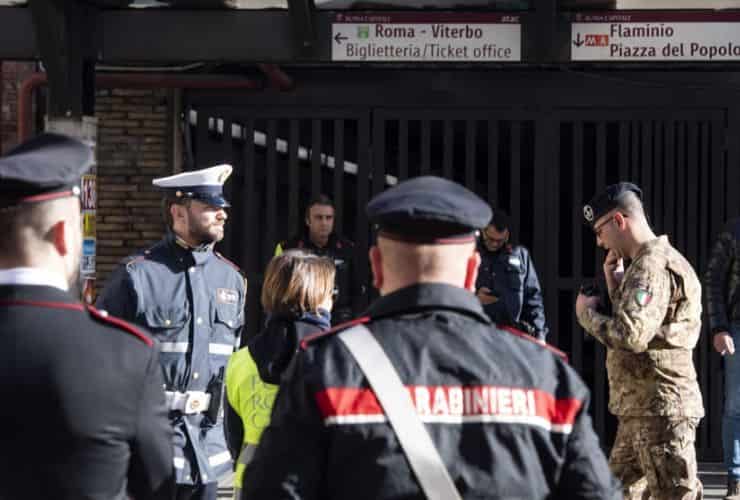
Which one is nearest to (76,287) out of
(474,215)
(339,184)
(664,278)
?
(474,215)

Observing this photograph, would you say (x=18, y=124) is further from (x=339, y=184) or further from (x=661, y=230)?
(x=661, y=230)

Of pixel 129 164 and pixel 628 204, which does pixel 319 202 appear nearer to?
pixel 129 164

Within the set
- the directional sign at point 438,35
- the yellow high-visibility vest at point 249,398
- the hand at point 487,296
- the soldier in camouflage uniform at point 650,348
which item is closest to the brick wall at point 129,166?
the directional sign at point 438,35

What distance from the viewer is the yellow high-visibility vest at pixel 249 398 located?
470 centimetres

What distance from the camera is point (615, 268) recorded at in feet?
20.6

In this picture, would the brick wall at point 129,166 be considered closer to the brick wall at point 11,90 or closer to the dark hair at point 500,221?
the brick wall at point 11,90

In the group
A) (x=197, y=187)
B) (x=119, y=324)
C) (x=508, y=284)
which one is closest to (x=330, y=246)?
(x=508, y=284)

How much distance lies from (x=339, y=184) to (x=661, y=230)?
2415 millimetres

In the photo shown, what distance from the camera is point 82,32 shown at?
8.63 metres

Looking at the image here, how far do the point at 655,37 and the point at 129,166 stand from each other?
159 inches

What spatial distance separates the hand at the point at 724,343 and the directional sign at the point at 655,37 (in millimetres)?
1785

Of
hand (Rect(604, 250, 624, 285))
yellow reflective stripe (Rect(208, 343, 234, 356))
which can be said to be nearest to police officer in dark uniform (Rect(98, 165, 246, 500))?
yellow reflective stripe (Rect(208, 343, 234, 356))

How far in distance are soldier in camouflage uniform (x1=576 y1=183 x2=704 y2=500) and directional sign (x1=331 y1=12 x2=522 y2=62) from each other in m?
2.69

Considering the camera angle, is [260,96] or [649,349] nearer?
[649,349]
